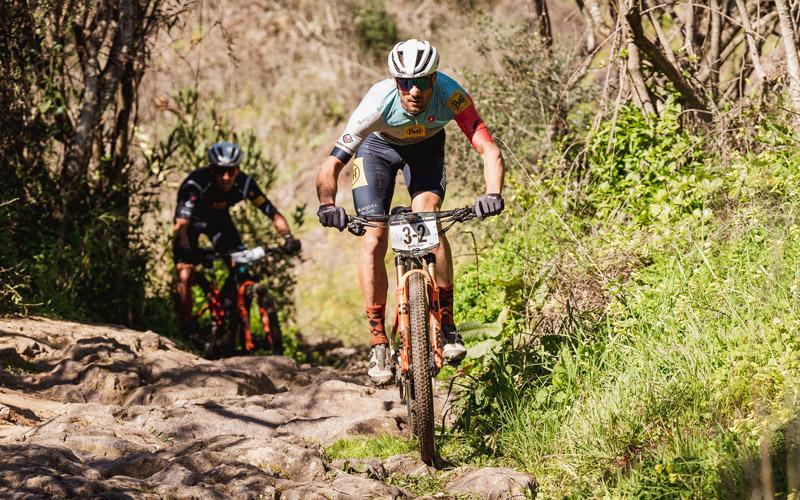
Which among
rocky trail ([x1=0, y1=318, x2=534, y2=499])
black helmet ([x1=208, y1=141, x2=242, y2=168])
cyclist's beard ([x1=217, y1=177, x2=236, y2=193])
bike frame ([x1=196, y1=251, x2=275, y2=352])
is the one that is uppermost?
black helmet ([x1=208, y1=141, x2=242, y2=168])

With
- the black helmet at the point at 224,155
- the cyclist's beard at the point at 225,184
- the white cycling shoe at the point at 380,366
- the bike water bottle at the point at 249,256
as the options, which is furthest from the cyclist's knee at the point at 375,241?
the cyclist's beard at the point at 225,184

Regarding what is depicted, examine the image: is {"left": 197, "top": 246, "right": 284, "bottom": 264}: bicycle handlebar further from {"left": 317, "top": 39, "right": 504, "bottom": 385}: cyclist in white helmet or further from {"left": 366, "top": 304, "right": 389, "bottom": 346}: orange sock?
{"left": 366, "top": 304, "right": 389, "bottom": 346}: orange sock

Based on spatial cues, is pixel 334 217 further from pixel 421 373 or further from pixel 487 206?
pixel 421 373

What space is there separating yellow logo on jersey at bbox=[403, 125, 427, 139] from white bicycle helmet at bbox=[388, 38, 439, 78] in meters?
0.47

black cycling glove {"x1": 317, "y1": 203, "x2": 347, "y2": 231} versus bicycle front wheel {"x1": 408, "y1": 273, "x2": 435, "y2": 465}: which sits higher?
black cycling glove {"x1": 317, "y1": 203, "x2": 347, "y2": 231}

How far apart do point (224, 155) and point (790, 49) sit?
564cm

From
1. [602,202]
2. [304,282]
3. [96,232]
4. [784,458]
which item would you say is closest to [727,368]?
[784,458]

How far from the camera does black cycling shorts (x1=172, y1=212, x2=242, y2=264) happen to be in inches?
402

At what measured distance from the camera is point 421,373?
5465 mm

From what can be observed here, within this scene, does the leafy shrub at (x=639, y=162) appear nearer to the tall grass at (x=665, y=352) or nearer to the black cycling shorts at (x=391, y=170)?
the tall grass at (x=665, y=352)

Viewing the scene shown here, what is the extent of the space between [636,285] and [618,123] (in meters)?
2.48

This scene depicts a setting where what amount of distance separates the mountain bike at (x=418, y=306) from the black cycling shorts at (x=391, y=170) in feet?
1.65

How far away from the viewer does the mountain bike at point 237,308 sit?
9789 mm

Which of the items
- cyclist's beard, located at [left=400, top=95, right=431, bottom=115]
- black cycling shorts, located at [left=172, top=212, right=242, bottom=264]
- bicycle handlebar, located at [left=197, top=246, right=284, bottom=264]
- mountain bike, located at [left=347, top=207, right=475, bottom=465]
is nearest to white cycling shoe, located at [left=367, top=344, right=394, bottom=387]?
mountain bike, located at [left=347, top=207, right=475, bottom=465]
